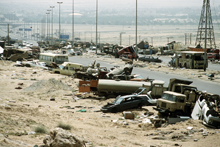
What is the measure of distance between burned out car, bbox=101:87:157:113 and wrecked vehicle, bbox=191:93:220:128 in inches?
134

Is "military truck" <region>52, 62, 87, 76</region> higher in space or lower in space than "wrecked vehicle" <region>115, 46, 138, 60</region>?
lower

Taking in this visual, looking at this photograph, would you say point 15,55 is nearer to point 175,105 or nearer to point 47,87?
point 47,87

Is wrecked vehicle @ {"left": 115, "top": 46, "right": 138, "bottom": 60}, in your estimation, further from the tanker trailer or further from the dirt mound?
the tanker trailer

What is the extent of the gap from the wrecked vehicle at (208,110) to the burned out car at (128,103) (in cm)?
340

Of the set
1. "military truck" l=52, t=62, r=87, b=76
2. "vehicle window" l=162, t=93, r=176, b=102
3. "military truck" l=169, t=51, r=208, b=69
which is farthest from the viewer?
"military truck" l=169, t=51, r=208, b=69

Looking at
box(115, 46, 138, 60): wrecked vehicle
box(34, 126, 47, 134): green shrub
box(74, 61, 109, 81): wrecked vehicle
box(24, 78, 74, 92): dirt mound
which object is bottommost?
box(34, 126, 47, 134): green shrub

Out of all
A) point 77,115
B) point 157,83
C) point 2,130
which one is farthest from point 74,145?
point 157,83

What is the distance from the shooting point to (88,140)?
9.90 m

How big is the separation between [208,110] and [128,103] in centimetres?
479

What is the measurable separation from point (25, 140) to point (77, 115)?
558cm

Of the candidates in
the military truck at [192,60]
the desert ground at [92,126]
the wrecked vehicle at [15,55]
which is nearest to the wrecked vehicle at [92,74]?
the desert ground at [92,126]

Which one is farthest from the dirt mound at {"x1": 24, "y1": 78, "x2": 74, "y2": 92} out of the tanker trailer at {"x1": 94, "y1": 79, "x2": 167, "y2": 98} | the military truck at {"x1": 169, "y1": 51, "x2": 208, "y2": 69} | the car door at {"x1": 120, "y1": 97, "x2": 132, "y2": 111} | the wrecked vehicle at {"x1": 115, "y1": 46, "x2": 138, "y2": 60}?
→ the wrecked vehicle at {"x1": 115, "y1": 46, "x2": 138, "y2": 60}

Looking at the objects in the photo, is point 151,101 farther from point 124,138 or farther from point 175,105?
point 124,138

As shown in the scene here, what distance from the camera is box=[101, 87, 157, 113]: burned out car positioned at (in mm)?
15422
